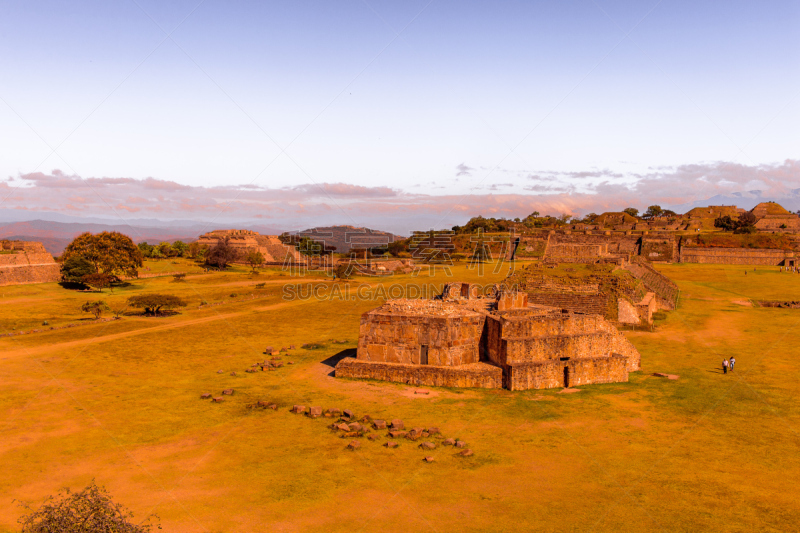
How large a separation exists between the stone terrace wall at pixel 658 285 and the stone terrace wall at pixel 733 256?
28008mm

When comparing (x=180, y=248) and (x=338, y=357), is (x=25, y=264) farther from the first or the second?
(x=338, y=357)

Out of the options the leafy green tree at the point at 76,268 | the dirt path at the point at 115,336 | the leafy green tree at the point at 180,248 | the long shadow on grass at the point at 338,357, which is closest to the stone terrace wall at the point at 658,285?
the long shadow on grass at the point at 338,357

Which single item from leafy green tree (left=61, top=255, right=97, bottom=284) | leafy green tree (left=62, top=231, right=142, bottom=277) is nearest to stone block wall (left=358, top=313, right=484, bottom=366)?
leafy green tree (left=62, top=231, right=142, bottom=277)

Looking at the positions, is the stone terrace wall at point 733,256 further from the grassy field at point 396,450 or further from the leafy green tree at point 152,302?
the leafy green tree at point 152,302

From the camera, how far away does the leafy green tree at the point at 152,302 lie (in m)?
31.2

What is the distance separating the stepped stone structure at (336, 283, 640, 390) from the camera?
16734 millimetres

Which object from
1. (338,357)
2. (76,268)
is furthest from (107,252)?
(338,357)

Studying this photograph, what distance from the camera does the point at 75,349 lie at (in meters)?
22.0

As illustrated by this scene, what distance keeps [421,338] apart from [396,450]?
6058 millimetres

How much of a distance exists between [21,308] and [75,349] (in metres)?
14.5

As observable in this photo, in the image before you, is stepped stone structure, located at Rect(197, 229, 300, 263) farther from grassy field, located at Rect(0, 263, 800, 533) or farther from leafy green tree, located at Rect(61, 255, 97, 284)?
grassy field, located at Rect(0, 263, 800, 533)

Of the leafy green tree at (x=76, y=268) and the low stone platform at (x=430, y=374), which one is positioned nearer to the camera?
the low stone platform at (x=430, y=374)

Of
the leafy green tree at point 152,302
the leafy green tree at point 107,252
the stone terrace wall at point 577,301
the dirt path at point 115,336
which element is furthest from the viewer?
the leafy green tree at point 107,252

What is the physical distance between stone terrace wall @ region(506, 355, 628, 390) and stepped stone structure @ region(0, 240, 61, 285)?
46.8 metres
